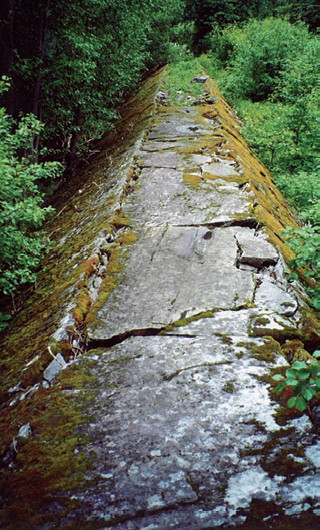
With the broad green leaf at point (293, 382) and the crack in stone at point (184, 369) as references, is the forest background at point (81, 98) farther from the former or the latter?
the broad green leaf at point (293, 382)

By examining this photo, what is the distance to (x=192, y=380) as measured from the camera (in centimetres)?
176

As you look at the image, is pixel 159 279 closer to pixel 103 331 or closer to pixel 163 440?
pixel 103 331

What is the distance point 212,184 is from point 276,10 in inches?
732

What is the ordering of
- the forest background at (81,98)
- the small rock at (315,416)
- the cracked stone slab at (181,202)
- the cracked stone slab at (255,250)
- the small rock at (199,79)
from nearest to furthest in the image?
the small rock at (315,416), the cracked stone slab at (255,250), the cracked stone slab at (181,202), the forest background at (81,98), the small rock at (199,79)

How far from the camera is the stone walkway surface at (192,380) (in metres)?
1.28

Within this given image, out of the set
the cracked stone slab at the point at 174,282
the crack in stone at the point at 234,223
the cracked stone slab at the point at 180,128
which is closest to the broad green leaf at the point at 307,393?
the cracked stone slab at the point at 174,282

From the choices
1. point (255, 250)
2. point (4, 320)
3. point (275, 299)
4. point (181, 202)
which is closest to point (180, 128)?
point (181, 202)

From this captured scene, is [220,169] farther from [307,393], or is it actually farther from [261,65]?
[261,65]

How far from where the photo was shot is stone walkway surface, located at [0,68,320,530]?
1277 millimetres

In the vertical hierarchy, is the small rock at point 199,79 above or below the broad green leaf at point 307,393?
above

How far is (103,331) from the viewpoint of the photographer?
7.14 ft

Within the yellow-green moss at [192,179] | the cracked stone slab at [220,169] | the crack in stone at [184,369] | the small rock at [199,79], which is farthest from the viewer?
the small rock at [199,79]

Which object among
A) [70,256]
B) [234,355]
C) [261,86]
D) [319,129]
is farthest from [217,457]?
[261,86]

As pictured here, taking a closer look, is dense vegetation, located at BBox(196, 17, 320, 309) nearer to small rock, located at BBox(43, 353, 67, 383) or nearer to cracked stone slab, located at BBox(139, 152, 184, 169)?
small rock, located at BBox(43, 353, 67, 383)
